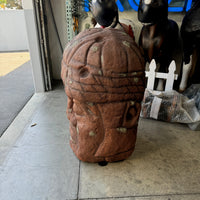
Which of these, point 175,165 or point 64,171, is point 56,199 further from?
point 175,165

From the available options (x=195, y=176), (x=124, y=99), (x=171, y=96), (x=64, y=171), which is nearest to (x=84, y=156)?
(x=64, y=171)

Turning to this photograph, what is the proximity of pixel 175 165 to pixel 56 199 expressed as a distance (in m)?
1.00

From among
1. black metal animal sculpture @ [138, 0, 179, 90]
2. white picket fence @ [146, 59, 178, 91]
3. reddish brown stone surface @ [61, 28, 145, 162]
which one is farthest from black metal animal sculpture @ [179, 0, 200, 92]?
reddish brown stone surface @ [61, 28, 145, 162]

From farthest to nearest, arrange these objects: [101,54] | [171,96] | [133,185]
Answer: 1. [171,96]
2. [133,185]
3. [101,54]

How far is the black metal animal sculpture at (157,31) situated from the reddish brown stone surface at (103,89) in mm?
1006

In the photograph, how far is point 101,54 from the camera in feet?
4.04

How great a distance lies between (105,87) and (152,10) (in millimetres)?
1402

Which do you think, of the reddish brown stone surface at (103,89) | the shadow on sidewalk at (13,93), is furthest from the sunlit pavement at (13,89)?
the reddish brown stone surface at (103,89)

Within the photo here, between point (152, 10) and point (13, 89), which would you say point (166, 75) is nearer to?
point (152, 10)

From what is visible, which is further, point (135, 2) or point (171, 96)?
point (135, 2)

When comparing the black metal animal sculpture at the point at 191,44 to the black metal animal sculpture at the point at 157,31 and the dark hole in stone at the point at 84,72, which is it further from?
the dark hole in stone at the point at 84,72

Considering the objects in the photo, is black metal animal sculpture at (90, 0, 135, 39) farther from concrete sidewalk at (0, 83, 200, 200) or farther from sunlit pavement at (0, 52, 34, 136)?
sunlit pavement at (0, 52, 34, 136)

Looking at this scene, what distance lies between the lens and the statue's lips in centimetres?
124

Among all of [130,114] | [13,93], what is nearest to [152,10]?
[130,114]
